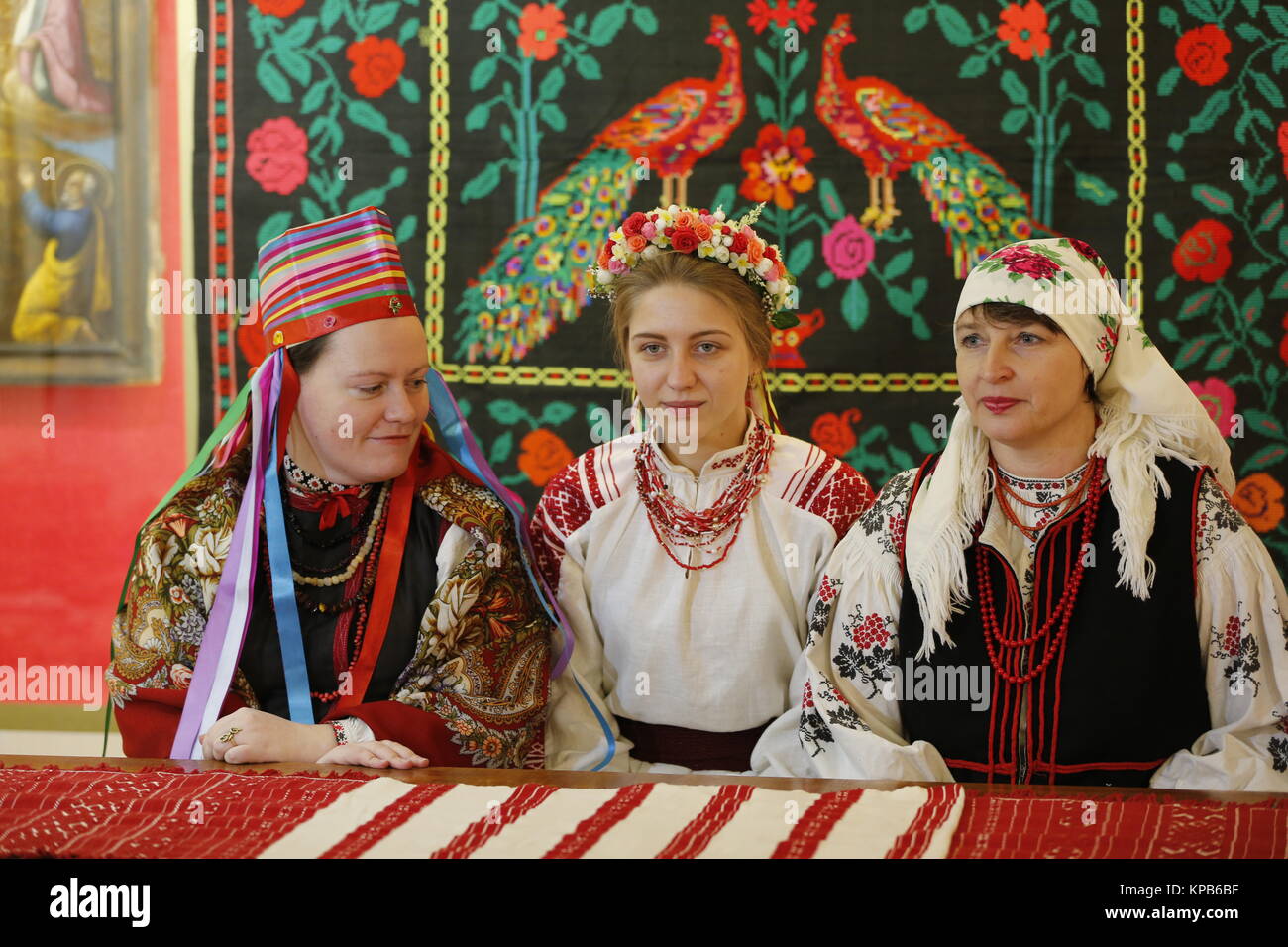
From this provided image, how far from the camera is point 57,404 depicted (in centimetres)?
364

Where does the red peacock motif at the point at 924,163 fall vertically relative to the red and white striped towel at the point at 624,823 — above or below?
above

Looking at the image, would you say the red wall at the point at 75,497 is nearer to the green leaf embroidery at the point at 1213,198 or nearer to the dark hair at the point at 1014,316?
the dark hair at the point at 1014,316

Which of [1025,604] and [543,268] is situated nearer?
[1025,604]

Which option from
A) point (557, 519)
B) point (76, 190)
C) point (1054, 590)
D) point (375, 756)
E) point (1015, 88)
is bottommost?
point (375, 756)

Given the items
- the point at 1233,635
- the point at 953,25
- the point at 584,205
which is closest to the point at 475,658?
the point at 1233,635

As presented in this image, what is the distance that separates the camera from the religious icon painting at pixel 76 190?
3.56 meters

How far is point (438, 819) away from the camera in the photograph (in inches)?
63.0

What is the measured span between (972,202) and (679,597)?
1650 mm

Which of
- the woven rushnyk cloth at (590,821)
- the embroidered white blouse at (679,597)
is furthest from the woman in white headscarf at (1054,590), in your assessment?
the woven rushnyk cloth at (590,821)

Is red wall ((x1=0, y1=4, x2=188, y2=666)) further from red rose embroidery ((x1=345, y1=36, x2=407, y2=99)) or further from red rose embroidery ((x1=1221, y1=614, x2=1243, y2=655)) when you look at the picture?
red rose embroidery ((x1=1221, y1=614, x2=1243, y2=655))

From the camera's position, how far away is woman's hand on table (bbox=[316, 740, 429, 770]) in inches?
75.9

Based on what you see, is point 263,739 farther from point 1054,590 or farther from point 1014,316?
point 1014,316

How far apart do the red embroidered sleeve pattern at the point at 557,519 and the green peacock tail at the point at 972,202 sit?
1.43m

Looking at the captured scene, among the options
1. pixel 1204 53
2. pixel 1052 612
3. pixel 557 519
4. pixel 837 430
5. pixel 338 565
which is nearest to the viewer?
pixel 1052 612
